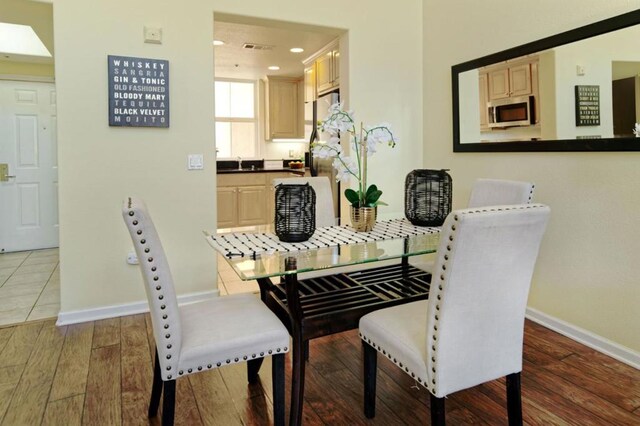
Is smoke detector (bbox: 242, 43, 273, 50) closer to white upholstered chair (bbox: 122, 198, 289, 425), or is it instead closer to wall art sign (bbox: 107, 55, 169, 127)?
wall art sign (bbox: 107, 55, 169, 127)

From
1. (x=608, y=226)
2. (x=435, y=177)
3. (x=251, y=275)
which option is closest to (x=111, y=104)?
(x=251, y=275)

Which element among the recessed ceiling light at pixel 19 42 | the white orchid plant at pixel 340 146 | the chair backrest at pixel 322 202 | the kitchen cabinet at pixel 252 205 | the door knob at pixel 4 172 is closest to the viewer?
the white orchid plant at pixel 340 146

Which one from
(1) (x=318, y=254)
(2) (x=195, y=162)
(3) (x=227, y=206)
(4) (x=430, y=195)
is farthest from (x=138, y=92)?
(3) (x=227, y=206)

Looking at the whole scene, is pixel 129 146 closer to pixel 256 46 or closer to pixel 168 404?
pixel 168 404

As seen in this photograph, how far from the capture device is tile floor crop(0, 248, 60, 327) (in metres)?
3.00

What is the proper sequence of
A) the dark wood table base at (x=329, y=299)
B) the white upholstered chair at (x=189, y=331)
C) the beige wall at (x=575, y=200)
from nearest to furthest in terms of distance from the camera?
1. the white upholstered chair at (x=189, y=331)
2. the dark wood table base at (x=329, y=299)
3. the beige wall at (x=575, y=200)

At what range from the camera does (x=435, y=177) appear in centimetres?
227

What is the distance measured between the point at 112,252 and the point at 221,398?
4.90ft

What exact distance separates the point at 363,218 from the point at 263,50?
3609 mm

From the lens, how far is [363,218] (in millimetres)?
2178

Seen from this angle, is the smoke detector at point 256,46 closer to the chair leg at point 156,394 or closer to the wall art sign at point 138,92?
the wall art sign at point 138,92

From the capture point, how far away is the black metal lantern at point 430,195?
227 centimetres

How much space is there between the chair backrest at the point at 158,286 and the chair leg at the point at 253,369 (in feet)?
2.12

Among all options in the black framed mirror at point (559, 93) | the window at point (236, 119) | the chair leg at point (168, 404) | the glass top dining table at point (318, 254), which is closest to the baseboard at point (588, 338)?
the black framed mirror at point (559, 93)
